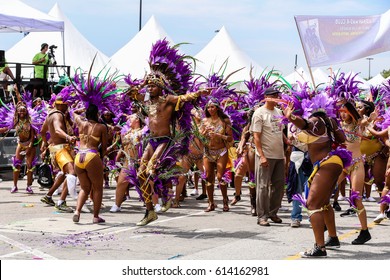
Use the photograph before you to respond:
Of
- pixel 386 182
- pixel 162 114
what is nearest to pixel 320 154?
pixel 386 182

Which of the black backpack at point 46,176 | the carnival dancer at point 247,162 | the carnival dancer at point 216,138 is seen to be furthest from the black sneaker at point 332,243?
the black backpack at point 46,176

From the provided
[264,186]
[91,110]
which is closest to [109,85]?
[91,110]

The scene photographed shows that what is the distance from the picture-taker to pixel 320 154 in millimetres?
7941

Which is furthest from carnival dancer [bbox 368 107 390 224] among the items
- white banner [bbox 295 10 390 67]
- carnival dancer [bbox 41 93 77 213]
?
carnival dancer [bbox 41 93 77 213]

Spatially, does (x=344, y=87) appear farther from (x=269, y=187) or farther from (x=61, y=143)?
(x=61, y=143)

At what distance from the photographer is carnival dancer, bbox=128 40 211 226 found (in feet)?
32.2

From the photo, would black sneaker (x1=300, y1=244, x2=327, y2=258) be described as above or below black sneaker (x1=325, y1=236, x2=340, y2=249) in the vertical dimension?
below

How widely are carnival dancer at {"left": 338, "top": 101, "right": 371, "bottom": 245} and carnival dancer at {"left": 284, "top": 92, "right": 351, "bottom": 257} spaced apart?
1.48 ft

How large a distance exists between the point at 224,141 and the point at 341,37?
397cm

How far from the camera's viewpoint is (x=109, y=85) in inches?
421

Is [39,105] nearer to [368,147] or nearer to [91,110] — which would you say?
[91,110]

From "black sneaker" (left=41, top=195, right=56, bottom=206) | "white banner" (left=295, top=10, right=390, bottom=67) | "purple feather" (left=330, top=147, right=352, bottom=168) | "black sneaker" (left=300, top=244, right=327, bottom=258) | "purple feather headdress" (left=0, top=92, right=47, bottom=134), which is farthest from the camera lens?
"purple feather headdress" (left=0, top=92, right=47, bottom=134)

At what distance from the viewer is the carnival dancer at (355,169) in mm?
8719

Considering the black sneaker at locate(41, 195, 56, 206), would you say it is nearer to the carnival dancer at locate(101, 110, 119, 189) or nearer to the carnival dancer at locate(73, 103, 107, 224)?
the carnival dancer at locate(101, 110, 119, 189)
